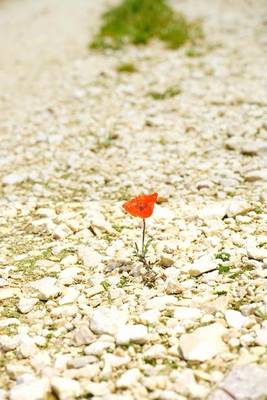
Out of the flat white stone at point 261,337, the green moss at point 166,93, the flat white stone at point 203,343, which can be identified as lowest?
the flat white stone at point 203,343

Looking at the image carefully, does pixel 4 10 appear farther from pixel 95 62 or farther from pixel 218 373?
pixel 218 373

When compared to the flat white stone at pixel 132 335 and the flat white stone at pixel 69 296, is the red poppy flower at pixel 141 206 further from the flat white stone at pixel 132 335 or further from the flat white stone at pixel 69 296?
the flat white stone at pixel 132 335

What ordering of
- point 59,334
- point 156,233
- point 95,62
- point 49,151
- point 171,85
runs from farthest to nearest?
point 95,62 → point 171,85 → point 49,151 → point 156,233 → point 59,334

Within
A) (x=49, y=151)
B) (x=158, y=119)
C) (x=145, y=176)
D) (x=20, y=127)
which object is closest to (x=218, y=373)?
(x=145, y=176)

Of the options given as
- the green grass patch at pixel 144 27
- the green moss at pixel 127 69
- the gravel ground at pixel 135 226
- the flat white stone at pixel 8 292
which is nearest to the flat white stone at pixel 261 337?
the gravel ground at pixel 135 226

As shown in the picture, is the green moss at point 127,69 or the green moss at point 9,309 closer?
the green moss at point 9,309

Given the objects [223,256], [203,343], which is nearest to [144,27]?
[223,256]

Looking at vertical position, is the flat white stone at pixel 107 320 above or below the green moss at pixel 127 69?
below
